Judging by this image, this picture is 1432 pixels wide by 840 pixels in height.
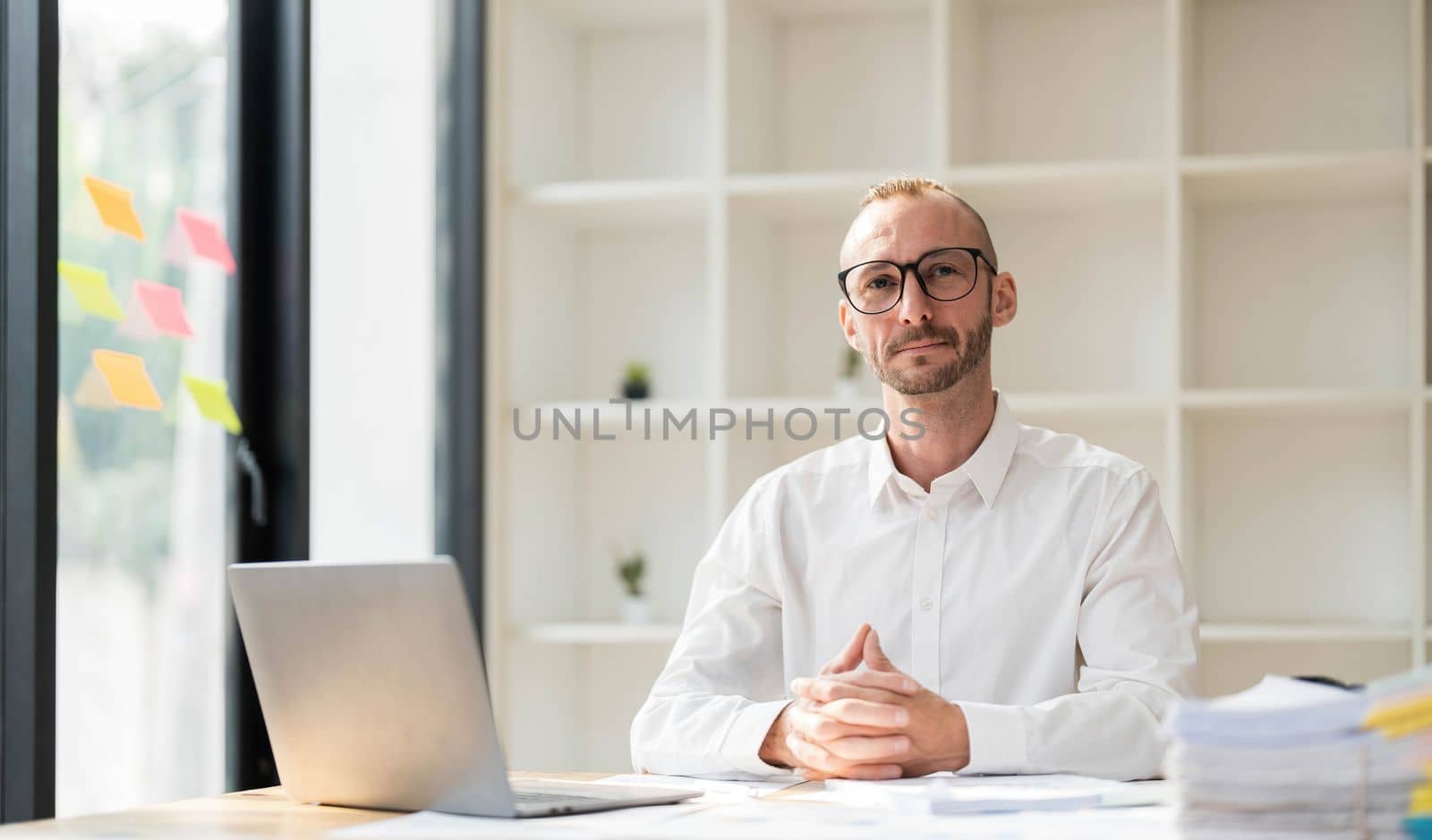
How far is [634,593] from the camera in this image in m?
3.22

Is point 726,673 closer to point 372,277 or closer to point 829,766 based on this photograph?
point 829,766

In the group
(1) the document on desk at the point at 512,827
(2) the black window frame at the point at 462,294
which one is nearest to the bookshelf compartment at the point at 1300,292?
(2) the black window frame at the point at 462,294

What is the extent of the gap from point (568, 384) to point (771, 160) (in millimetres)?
677

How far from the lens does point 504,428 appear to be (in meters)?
3.15

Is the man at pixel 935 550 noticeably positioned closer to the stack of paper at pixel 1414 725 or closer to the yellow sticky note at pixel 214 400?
the stack of paper at pixel 1414 725

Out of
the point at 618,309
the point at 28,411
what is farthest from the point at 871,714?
the point at 618,309

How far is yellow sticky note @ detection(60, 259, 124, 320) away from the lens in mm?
2064

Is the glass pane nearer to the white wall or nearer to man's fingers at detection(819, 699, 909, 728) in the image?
the white wall

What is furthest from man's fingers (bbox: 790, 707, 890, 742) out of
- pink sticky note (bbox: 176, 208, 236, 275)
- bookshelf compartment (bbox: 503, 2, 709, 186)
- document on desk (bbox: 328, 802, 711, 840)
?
bookshelf compartment (bbox: 503, 2, 709, 186)

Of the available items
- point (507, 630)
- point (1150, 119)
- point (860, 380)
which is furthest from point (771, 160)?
point (507, 630)

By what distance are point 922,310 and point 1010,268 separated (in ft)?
4.06

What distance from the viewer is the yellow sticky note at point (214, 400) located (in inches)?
94.4

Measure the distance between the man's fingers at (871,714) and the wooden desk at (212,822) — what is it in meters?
0.45

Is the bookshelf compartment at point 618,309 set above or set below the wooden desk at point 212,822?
above
